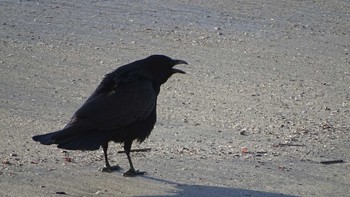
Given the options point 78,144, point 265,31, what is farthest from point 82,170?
point 265,31

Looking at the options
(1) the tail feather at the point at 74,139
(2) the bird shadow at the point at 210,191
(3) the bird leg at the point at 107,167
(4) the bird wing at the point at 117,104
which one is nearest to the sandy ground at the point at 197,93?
(2) the bird shadow at the point at 210,191

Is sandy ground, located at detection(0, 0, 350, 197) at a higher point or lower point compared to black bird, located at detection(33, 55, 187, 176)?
lower

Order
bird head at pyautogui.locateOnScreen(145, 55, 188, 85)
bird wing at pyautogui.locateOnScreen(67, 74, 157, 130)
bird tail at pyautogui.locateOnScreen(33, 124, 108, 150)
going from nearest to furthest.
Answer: bird tail at pyautogui.locateOnScreen(33, 124, 108, 150) → bird wing at pyautogui.locateOnScreen(67, 74, 157, 130) → bird head at pyautogui.locateOnScreen(145, 55, 188, 85)

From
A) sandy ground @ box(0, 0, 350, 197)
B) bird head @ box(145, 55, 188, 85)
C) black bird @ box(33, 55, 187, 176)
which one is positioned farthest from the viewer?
bird head @ box(145, 55, 188, 85)

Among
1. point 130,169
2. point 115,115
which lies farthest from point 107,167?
point 115,115

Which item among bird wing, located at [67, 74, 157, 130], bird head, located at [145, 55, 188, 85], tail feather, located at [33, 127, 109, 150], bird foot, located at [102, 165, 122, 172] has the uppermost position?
bird head, located at [145, 55, 188, 85]

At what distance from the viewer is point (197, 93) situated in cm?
1107

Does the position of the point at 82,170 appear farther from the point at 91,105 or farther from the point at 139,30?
the point at 139,30

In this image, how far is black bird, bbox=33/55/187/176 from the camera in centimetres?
748

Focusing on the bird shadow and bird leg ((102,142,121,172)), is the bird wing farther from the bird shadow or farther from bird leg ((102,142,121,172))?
the bird shadow

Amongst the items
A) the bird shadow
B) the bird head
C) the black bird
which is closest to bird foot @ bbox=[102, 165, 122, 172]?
the black bird

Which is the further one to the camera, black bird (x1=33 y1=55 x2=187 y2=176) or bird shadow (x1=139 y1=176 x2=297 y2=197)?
black bird (x1=33 y1=55 x2=187 y2=176)

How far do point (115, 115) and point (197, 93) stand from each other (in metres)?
3.44

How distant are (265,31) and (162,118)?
5851 mm
